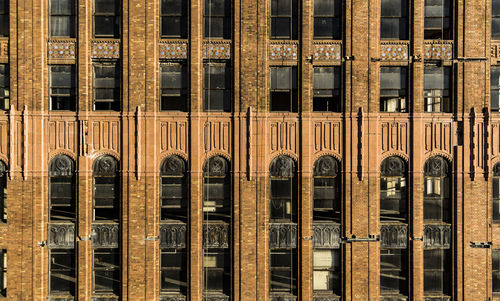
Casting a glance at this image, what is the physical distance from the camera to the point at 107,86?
14.6m

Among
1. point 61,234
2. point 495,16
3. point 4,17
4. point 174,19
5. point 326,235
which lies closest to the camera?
point 61,234

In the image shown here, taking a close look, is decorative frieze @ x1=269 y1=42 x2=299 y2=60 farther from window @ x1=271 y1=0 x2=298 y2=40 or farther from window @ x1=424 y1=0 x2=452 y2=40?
window @ x1=424 y1=0 x2=452 y2=40

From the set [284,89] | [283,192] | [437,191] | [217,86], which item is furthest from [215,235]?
[437,191]

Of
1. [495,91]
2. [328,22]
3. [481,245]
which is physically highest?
[328,22]

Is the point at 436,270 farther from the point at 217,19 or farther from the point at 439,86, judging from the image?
the point at 217,19

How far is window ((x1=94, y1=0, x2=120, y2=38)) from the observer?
14.6 meters

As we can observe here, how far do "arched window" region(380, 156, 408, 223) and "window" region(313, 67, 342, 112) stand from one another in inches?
123

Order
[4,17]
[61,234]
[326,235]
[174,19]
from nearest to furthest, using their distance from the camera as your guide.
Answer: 1. [61,234]
2. [326,235]
3. [4,17]
4. [174,19]

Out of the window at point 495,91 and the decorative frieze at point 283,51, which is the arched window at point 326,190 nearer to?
the decorative frieze at point 283,51

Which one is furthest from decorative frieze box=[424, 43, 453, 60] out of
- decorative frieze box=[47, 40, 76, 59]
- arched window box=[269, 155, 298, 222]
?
decorative frieze box=[47, 40, 76, 59]

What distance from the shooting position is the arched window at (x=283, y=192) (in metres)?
14.6

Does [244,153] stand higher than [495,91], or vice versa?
[495,91]

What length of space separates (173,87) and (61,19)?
5.22m

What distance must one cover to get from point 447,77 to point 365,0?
4.56 meters
